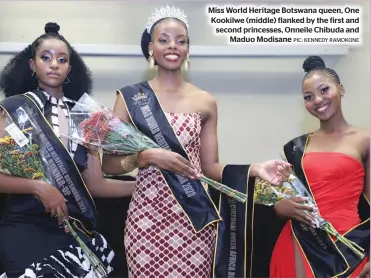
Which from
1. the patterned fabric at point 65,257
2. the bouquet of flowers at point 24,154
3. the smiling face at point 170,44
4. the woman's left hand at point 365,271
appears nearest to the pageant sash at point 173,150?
the smiling face at point 170,44

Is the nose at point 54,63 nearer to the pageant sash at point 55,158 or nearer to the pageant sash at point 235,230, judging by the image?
the pageant sash at point 55,158

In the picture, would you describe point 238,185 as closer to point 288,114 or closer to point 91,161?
point 91,161

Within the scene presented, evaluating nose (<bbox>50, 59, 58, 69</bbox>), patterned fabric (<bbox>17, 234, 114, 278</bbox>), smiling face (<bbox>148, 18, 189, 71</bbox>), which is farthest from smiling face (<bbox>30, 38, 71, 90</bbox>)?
patterned fabric (<bbox>17, 234, 114, 278</bbox>)

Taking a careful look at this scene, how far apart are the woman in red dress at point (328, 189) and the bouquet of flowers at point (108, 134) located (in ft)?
1.37

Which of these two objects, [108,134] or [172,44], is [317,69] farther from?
[108,134]

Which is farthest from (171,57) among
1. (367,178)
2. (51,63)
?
(367,178)

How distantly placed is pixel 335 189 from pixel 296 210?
17 centimetres

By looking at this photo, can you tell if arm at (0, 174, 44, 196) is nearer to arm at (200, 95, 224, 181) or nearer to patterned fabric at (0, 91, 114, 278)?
patterned fabric at (0, 91, 114, 278)

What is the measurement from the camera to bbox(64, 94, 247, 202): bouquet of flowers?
2197 mm

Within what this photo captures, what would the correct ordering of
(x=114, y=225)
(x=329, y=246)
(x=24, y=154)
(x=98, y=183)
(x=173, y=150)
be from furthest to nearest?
(x=114, y=225), (x=98, y=183), (x=329, y=246), (x=173, y=150), (x=24, y=154)

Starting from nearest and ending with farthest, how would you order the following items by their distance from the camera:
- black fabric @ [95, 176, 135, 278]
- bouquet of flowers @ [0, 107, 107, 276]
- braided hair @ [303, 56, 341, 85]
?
bouquet of flowers @ [0, 107, 107, 276]
braided hair @ [303, 56, 341, 85]
black fabric @ [95, 176, 135, 278]

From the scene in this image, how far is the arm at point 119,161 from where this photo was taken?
2277 millimetres

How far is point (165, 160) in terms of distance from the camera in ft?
7.20

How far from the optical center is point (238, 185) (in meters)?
2.34
